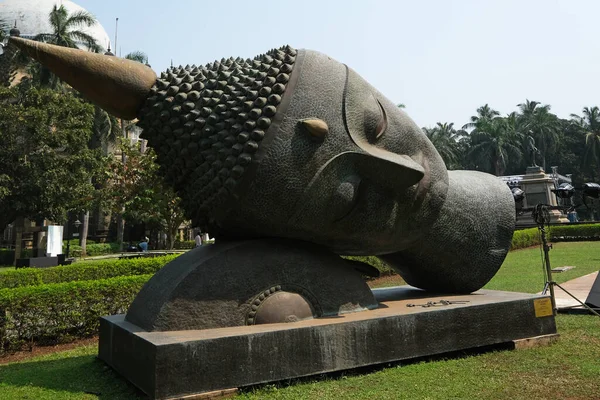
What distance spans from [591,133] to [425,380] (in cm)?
5737

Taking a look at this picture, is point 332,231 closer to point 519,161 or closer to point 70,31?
point 70,31

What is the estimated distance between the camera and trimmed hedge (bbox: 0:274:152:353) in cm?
709

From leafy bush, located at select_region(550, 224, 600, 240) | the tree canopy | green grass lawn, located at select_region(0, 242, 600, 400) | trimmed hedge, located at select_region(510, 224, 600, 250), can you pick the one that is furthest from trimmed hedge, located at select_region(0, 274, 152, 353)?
leafy bush, located at select_region(550, 224, 600, 240)

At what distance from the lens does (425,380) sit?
443cm

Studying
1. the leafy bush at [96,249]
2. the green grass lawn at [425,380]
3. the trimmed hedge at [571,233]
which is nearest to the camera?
the green grass lawn at [425,380]

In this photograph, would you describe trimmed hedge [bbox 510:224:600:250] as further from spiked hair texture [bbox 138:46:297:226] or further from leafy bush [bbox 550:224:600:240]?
spiked hair texture [bbox 138:46:297:226]

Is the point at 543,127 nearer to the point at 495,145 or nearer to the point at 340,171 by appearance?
the point at 495,145

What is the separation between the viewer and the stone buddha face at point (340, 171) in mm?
4746

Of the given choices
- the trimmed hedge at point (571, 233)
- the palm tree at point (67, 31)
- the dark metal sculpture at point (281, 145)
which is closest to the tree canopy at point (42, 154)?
the palm tree at point (67, 31)

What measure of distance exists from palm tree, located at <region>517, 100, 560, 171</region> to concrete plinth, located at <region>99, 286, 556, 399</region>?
53.8 metres

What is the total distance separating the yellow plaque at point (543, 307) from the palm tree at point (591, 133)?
53603 mm

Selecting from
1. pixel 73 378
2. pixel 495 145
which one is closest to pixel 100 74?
pixel 73 378

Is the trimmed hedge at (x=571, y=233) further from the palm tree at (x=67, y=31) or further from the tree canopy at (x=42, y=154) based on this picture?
the palm tree at (x=67, y=31)

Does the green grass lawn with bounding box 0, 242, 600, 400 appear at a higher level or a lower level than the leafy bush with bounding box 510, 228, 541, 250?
lower
